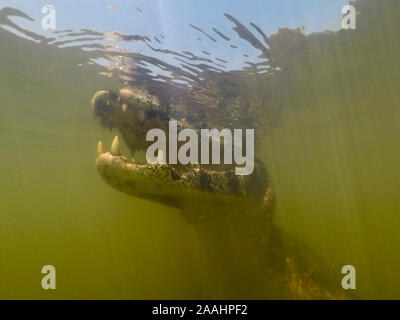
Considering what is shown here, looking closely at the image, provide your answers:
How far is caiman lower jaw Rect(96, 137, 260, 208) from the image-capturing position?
371 centimetres

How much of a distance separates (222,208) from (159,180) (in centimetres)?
166

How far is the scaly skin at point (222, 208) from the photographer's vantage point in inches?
152

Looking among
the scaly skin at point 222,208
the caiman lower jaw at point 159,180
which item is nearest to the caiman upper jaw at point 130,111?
the scaly skin at point 222,208

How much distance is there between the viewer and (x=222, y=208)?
194 inches

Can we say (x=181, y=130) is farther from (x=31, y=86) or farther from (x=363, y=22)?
(x=31, y=86)

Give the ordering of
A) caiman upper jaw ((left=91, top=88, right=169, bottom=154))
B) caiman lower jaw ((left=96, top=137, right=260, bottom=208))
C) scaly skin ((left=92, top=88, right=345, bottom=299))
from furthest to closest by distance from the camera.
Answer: caiman upper jaw ((left=91, top=88, right=169, bottom=154)) < scaly skin ((left=92, top=88, right=345, bottom=299)) < caiman lower jaw ((left=96, top=137, right=260, bottom=208))

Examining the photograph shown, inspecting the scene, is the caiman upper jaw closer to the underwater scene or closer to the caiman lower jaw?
the underwater scene

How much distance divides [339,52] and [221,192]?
7321 mm

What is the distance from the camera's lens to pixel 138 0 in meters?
6.16

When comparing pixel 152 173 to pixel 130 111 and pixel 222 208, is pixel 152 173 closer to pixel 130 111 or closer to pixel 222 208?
pixel 130 111

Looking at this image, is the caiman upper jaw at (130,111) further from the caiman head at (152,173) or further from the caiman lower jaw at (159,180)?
the caiman lower jaw at (159,180)

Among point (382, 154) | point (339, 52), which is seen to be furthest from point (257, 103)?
point (382, 154)

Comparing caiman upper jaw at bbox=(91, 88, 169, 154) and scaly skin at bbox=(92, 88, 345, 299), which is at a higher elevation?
caiman upper jaw at bbox=(91, 88, 169, 154)

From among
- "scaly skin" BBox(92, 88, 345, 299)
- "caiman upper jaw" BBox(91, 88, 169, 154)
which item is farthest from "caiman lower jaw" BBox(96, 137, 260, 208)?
"caiman upper jaw" BBox(91, 88, 169, 154)
